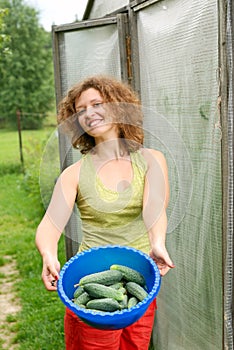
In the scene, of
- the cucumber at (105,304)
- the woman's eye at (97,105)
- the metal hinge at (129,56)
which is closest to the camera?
the cucumber at (105,304)

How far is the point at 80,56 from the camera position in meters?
3.23

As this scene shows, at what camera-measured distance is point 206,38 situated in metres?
2.01

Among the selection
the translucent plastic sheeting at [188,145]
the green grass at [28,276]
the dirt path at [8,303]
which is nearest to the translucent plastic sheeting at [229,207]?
the translucent plastic sheeting at [188,145]

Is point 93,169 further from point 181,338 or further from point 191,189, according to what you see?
point 181,338

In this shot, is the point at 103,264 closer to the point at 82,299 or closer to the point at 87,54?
the point at 82,299

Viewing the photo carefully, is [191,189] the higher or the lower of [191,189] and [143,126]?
the lower

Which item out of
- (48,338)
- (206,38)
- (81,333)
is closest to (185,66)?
(206,38)

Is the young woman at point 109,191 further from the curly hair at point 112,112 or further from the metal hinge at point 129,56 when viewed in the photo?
the metal hinge at point 129,56

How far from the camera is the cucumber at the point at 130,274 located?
1927 mm

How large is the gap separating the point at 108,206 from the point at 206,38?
29.6 inches

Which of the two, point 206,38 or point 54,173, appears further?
point 54,173

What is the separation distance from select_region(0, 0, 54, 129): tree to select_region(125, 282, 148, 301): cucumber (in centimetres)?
2681

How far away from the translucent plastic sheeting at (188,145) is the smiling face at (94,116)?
36 cm

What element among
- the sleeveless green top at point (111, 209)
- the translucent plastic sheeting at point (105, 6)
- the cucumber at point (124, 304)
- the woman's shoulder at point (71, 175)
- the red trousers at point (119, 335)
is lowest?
the red trousers at point (119, 335)
